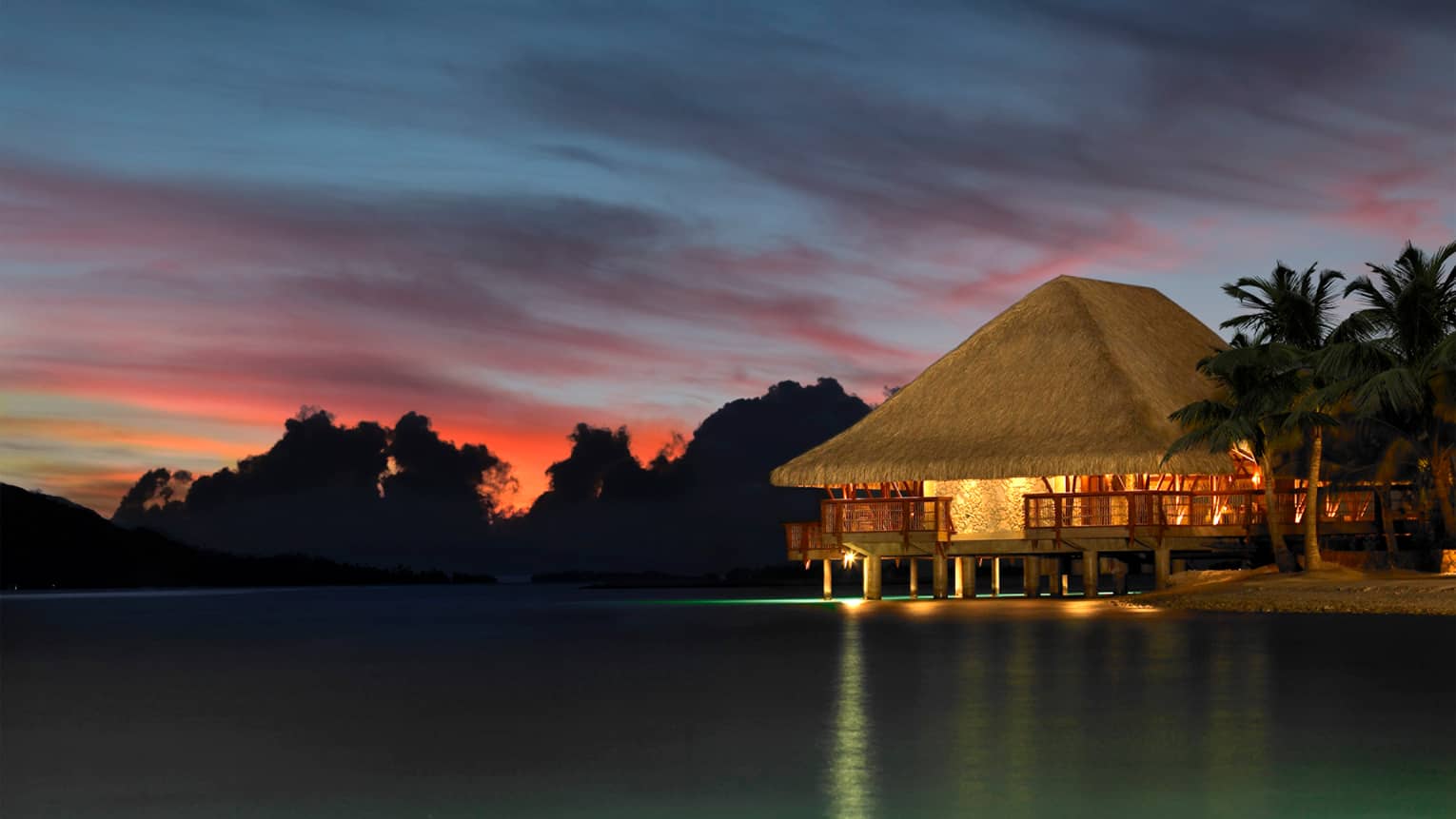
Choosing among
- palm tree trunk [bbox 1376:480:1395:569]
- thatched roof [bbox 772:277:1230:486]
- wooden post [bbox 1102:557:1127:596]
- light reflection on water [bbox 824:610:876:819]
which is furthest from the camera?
wooden post [bbox 1102:557:1127:596]

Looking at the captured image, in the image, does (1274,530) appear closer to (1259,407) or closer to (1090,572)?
(1259,407)

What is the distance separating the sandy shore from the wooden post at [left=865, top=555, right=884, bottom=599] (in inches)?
356

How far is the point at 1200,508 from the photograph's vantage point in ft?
142

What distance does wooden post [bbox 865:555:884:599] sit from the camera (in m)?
47.7

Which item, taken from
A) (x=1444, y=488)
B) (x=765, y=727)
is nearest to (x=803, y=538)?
(x=1444, y=488)

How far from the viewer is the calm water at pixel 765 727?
1071 centimetres

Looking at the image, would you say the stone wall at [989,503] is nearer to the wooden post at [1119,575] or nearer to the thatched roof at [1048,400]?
the thatched roof at [1048,400]

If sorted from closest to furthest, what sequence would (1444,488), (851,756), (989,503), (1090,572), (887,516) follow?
(851,756) → (1444,488) → (1090,572) → (989,503) → (887,516)

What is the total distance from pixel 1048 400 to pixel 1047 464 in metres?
3.78

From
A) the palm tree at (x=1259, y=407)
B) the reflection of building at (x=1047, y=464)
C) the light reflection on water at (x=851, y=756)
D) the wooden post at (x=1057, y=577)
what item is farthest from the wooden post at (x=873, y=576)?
the light reflection on water at (x=851, y=756)

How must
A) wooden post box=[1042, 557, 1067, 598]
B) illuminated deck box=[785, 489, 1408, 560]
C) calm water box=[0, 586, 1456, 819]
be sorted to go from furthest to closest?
wooden post box=[1042, 557, 1067, 598] < illuminated deck box=[785, 489, 1408, 560] < calm water box=[0, 586, 1456, 819]

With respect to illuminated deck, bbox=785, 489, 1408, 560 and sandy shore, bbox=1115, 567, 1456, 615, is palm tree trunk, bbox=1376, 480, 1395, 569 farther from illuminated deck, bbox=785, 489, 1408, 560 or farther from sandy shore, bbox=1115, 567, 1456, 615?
sandy shore, bbox=1115, 567, 1456, 615

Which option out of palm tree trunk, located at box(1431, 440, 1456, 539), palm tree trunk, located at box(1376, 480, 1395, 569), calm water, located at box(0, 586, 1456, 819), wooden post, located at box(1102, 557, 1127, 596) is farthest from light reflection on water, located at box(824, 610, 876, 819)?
wooden post, located at box(1102, 557, 1127, 596)

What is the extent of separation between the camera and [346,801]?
1072 centimetres
